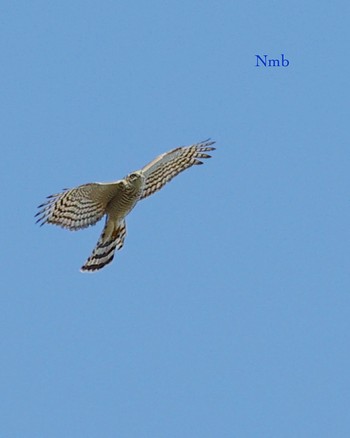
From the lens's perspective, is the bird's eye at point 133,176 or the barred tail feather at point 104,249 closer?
the bird's eye at point 133,176

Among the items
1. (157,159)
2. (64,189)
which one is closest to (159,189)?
(157,159)

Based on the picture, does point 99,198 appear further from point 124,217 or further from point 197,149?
point 197,149

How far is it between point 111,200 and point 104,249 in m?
0.81

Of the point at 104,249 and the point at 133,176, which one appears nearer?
the point at 133,176

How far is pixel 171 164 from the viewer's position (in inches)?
738

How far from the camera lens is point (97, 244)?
1839 cm

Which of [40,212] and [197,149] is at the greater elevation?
[197,149]

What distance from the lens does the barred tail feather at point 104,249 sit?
1839 centimetres

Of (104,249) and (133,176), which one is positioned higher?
(133,176)

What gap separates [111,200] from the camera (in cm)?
1789

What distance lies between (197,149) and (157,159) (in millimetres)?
924

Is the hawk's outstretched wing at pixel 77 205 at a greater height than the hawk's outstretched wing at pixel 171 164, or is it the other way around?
the hawk's outstretched wing at pixel 171 164

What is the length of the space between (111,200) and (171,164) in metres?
1.23

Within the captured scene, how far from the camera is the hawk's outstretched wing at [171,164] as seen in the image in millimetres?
18469
